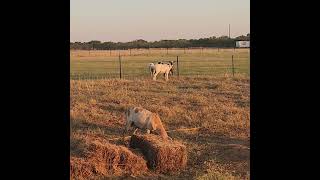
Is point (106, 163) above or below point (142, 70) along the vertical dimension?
below

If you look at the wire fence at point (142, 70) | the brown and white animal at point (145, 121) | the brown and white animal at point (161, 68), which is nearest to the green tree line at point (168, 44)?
the wire fence at point (142, 70)

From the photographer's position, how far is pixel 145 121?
7.73 m

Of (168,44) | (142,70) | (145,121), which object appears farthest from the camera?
(168,44)

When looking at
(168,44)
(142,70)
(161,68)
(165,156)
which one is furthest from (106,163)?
(168,44)

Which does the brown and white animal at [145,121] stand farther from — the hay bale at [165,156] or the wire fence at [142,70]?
the wire fence at [142,70]

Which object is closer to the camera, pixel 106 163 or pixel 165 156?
pixel 106 163

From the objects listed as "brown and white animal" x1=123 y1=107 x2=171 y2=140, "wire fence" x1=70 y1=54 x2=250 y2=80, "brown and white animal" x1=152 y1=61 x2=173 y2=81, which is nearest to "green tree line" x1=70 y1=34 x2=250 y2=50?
"wire fence" x1=70 y1=54 x2=250 y2=80

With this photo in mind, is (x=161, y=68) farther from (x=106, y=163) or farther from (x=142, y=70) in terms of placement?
(x=106, y=163)

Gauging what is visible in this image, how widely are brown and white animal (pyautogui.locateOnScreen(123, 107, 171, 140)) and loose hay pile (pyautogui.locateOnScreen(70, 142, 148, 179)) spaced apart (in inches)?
57.3

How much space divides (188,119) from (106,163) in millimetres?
4187

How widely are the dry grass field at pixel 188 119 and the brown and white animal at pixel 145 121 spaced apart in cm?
45

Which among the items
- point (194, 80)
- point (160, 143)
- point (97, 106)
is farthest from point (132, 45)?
point (160, 143)

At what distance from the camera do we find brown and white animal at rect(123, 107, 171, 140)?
766cm

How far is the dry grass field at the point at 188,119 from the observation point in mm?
6262
